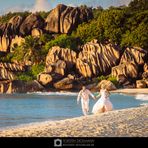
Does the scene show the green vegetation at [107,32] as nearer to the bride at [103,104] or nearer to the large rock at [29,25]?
the large rock at [29,25]

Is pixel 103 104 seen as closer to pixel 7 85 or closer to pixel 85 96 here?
pixel 85 96

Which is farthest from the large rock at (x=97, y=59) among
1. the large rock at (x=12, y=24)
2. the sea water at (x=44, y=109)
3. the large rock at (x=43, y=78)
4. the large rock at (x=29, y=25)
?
the large rock at (x=12, y=24)

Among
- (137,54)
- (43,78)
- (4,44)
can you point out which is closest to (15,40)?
(4,44)

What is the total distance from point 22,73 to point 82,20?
60.2 inches

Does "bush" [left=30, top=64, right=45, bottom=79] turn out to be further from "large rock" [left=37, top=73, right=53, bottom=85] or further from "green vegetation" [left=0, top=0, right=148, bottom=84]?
"large rock" [left=37, top=73, right=53, bottom=85]

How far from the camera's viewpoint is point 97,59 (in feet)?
23.8

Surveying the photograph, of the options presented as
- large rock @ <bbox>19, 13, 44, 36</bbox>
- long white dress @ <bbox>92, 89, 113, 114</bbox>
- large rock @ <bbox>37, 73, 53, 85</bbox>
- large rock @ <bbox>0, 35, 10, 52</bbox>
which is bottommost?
long white dress @ <bbox>92, 89, 113, 114</bbox>

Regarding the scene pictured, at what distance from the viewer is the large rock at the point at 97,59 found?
6.59 metres

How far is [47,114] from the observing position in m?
6.89

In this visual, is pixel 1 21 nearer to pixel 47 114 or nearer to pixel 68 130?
pixel 68 130

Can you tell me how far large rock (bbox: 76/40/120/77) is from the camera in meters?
6.59

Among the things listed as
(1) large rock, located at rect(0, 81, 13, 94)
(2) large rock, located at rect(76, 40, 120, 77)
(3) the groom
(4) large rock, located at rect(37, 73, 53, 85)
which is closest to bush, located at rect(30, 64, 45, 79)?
(4) large rock, located at rect(37, 73, 53, 85)

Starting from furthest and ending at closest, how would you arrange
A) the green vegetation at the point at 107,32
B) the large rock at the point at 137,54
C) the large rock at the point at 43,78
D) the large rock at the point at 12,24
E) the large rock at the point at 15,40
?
the large rock at the point at 43,78 → the large rock at the point at 15,40 → the large rock at the point at 137,54 → the large rock at the point at 12,24 → the green vegetation at the point at 107,32

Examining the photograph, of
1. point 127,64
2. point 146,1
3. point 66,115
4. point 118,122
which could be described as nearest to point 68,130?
point 118,122
